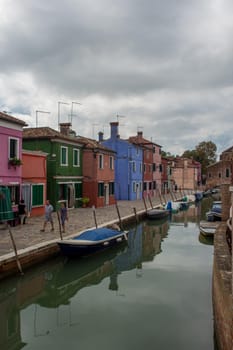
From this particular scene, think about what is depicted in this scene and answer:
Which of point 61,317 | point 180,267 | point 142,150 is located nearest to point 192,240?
point 180,267

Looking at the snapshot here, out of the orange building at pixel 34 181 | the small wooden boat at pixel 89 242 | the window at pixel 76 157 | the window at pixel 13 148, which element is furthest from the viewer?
the window at pixel 76 157

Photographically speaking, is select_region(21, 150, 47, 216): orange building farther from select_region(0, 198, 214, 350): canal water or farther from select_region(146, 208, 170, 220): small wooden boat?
select_region(146, 208, 170, 220): small wooden boat

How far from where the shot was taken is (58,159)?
2588 centimetres

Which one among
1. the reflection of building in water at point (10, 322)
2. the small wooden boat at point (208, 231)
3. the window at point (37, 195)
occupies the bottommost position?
the reflection of building in water at point (10, 322)

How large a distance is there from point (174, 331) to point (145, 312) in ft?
4.44

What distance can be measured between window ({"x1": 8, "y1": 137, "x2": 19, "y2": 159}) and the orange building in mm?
1673

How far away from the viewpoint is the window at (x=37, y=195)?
22578 millimetres

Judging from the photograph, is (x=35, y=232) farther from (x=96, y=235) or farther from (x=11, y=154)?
(x=11, y=154)

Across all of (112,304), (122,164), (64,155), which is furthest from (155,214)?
(112,304)

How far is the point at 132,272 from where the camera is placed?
1417cm

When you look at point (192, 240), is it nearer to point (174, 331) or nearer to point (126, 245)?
point (126, 245)

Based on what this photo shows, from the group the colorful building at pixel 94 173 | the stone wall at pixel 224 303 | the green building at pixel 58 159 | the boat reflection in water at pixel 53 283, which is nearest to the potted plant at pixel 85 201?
the colorful building at pixel 94 173

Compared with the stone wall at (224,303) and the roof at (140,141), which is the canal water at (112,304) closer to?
the stone wall at (224,303)

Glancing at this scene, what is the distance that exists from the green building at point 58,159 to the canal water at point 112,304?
10.0 m
